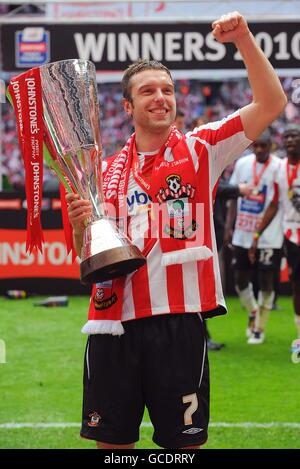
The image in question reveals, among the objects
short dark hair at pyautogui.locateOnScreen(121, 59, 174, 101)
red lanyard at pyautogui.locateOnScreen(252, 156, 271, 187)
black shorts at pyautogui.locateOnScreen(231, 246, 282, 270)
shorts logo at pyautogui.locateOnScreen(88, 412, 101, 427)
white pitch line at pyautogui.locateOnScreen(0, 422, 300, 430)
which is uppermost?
short dark hair at pyautogui.locateOnScreen(121, 59, 174, 101)

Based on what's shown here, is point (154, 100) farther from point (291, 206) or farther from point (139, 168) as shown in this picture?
point (291, 206)

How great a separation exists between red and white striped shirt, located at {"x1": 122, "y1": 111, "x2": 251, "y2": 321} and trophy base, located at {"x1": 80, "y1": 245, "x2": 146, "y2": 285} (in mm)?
253

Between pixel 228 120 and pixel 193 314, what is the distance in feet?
2.65

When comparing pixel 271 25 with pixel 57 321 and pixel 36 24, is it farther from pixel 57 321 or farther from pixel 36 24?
pixel 57 321

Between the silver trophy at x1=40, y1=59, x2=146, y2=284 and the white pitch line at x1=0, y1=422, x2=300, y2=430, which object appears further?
the white pitch line at x1=0, y1=422, x2=300, y2=430

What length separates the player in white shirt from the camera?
9188mm

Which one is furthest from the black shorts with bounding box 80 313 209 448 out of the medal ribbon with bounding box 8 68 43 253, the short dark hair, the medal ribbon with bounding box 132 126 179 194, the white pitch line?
the white pitch line

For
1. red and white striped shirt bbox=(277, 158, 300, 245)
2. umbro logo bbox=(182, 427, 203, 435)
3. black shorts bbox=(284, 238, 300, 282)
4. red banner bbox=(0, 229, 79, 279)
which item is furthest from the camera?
red banner bbox=(0, 229, 79, 279)

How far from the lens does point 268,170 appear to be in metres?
9.16

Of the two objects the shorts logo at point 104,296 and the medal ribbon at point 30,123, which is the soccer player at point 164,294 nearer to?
the shorts logo at point 104,296

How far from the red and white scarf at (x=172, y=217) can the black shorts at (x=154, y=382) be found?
92 mm

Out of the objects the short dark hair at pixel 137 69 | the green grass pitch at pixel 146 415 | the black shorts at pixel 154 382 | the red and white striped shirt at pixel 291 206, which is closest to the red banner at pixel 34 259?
the green grass pitch at pixel 146 415

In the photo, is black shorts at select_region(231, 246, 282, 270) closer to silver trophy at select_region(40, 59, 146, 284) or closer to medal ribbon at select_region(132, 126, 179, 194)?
medal ribbon at select_region(132, 126, 179, 194)

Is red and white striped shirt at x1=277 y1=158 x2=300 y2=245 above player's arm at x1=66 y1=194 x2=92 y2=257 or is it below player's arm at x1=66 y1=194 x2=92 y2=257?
below
